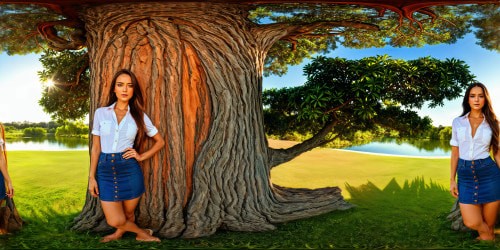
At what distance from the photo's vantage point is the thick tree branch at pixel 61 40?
7.52 meters

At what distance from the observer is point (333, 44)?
11.4m

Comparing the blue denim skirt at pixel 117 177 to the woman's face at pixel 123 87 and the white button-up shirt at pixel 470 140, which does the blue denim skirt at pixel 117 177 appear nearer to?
the woman's face at pixel 123 87

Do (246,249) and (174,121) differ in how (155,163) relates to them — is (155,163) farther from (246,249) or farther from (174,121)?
(246,249)

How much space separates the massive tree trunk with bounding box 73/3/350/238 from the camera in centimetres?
629

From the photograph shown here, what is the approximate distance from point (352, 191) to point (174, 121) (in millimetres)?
5179

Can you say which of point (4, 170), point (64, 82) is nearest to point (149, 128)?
point (4, 170)

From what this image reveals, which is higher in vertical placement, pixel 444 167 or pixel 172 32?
Result: pixel 172 32

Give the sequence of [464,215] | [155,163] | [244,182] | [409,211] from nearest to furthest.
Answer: [464,215], [155,163], [244,182], [409,211]

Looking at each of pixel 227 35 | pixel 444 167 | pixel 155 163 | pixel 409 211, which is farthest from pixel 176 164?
pixel 444 167

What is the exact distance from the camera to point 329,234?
21.4ft

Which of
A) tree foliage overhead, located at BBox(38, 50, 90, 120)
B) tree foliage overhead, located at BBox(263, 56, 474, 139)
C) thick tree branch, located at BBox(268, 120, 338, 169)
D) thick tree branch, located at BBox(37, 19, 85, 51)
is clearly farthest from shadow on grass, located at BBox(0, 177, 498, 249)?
tree foliage overhead, located at BBox(38, 50, 90, 120)

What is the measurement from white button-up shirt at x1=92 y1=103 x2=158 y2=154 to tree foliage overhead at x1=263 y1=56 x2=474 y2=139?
140 inches

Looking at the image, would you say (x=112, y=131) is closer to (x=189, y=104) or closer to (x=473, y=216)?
(x=189, y=104)

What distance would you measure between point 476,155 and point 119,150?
412 centimetres
